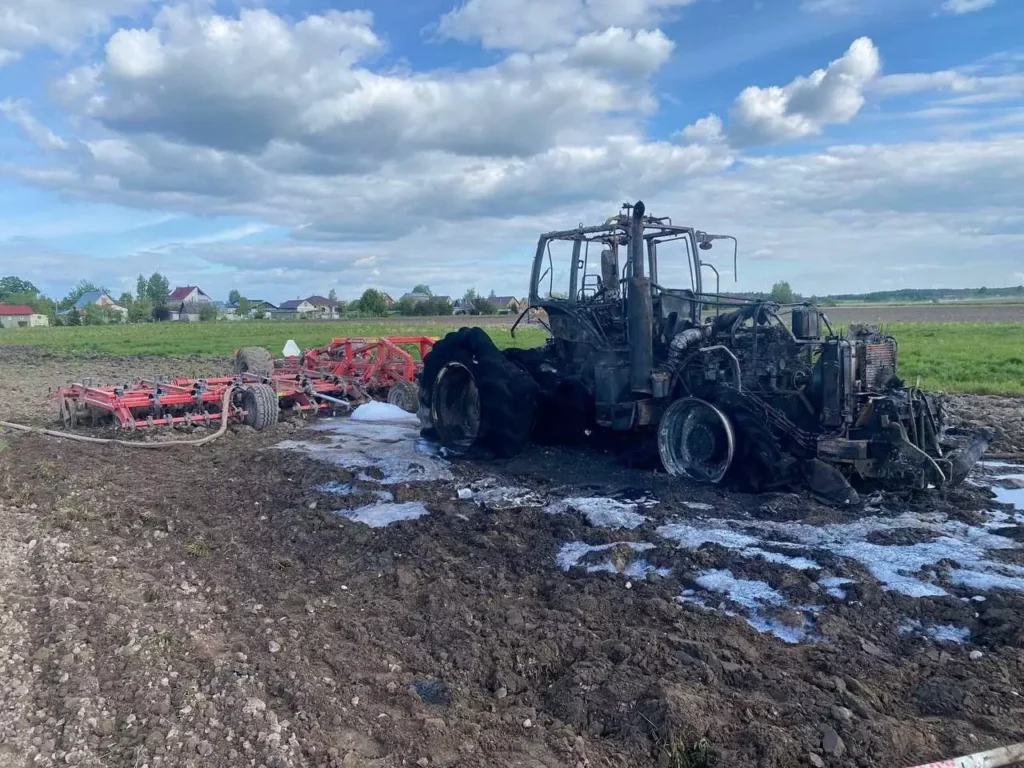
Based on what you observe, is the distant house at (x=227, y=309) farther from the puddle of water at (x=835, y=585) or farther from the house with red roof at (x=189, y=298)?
the puddle of water at (x=835, y=585)

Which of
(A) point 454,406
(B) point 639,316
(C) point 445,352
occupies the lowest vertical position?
(A) point 454,406

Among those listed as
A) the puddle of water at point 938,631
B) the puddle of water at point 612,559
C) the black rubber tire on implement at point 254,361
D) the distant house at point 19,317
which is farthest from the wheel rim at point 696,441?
the distant house at point 19,317

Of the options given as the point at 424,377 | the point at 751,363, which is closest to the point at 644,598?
the point at 751,363

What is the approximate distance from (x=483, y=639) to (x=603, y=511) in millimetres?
2522

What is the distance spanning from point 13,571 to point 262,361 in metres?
8.83

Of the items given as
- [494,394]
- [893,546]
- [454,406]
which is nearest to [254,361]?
[454,406]

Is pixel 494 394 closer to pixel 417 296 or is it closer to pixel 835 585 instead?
pixel 835 585

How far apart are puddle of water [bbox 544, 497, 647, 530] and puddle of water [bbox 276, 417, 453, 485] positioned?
1600 millimetres

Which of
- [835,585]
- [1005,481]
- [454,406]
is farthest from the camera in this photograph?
[454,406]

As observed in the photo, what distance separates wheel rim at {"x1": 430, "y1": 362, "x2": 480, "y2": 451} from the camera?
9859 mm

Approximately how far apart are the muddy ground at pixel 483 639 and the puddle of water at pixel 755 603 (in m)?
0.03

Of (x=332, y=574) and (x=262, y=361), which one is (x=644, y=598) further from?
(x=262, y=361)

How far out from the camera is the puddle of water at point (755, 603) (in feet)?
15.1

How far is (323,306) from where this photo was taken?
→ 114 m
